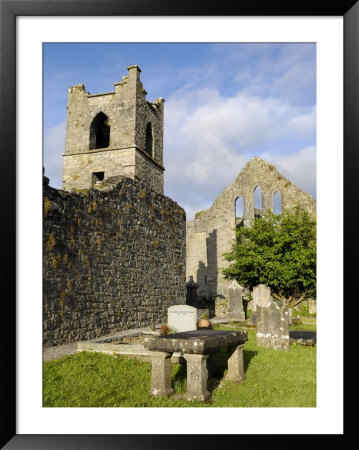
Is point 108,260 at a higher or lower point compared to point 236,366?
higher

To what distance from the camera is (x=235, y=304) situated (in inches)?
777

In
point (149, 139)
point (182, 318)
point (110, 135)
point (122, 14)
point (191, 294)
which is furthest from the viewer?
point (191, 294)

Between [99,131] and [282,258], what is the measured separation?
10.4m

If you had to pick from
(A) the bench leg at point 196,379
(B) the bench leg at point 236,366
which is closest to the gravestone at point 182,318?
(B) the bench leg at point 236,366

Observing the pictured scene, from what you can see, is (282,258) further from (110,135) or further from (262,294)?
A: (110,135)

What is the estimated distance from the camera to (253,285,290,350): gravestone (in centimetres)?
963

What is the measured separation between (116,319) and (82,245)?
Result: 2693 millimetres

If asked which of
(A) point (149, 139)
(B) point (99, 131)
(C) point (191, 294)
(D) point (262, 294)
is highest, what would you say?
(B) point (99, 131)

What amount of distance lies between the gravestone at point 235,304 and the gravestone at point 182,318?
8233 mm

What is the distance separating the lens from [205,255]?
2855 centimetres

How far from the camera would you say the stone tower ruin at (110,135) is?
1669cm

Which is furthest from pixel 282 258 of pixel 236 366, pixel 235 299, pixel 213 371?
pixel 236 366
